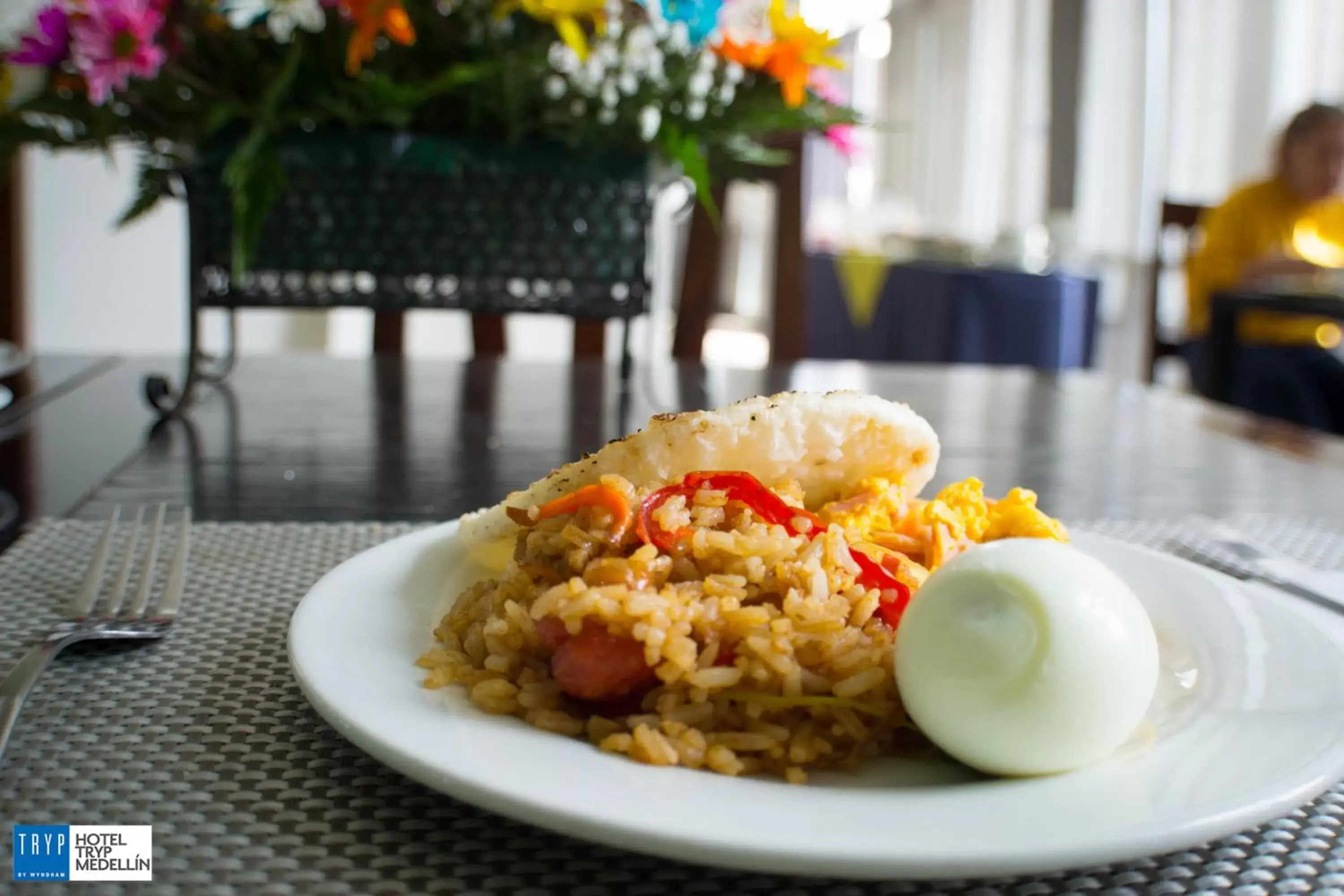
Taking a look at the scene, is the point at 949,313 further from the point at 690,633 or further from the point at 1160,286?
the point at 690,633

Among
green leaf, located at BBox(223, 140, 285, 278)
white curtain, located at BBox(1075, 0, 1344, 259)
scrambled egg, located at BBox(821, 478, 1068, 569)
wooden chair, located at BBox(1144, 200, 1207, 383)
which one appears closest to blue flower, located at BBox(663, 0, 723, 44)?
green leaf, located at BBox(223, 140, 285, 278)

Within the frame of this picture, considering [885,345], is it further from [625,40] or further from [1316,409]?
[625,40]

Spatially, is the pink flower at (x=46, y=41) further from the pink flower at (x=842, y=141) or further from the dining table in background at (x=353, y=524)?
the pink flower at (x=842, y=141)

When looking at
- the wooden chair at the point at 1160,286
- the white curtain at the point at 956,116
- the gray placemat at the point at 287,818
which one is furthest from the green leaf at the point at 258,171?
the white curtain at the point at 956,116

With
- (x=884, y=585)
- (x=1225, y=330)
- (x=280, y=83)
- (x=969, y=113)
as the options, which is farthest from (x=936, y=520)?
(x=969, y=113)

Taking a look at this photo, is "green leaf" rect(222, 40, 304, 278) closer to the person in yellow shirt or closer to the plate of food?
the plate of food
